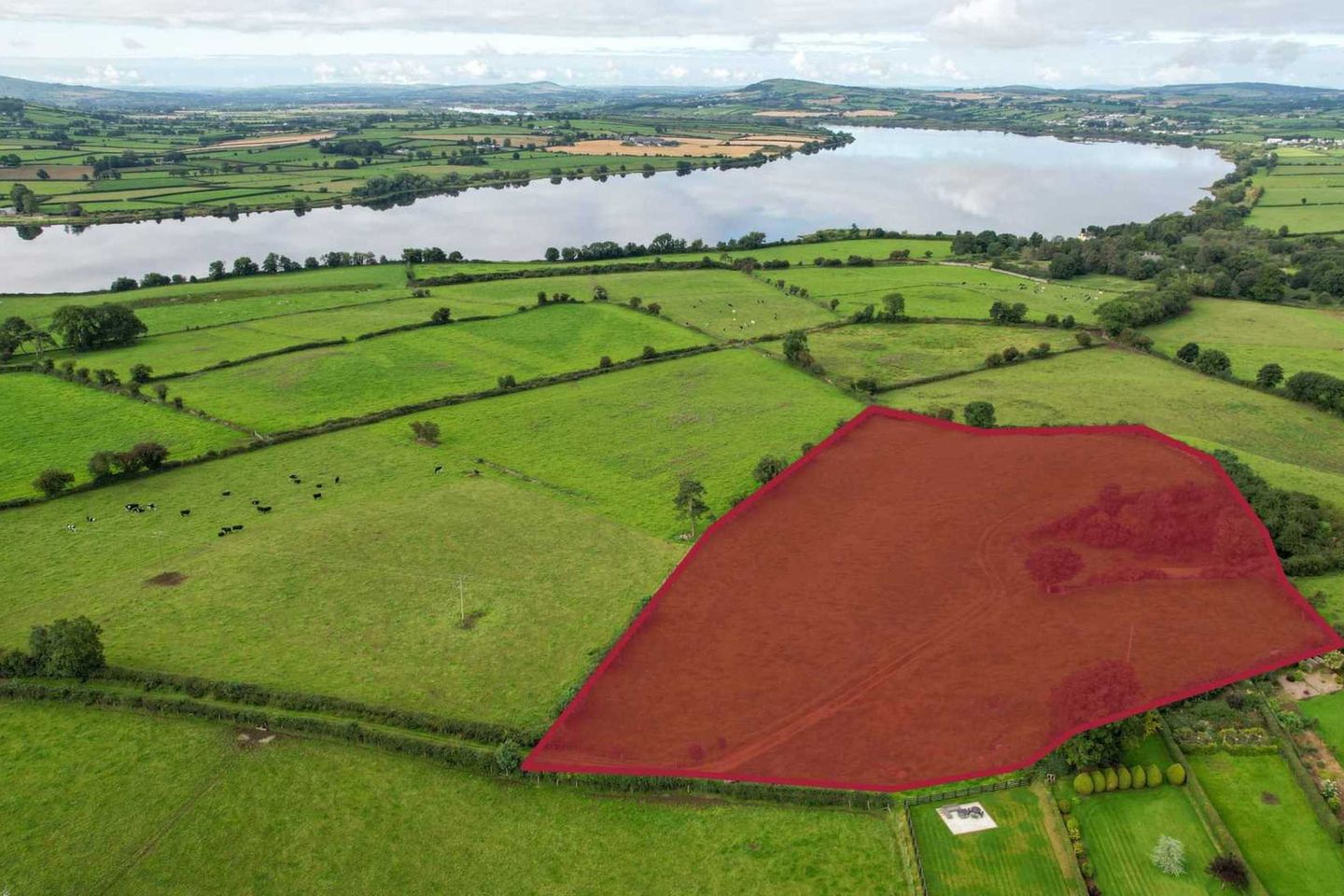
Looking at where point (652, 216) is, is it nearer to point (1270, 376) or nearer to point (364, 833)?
point (1270, 376)

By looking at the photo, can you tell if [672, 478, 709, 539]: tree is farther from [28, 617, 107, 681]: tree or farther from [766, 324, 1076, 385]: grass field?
[28, 617, 107, 681]: tree

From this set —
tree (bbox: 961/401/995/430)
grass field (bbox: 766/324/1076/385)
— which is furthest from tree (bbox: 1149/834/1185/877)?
grass field (bbox: 766/324/1076/385)

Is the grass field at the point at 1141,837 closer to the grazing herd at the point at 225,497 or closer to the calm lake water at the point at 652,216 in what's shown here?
the grazing herd at the point at 225,497

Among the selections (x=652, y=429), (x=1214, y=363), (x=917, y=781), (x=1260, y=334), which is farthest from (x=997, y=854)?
(x=1260, y=334)

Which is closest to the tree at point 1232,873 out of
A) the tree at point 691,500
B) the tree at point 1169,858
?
the tree at point 1169,858

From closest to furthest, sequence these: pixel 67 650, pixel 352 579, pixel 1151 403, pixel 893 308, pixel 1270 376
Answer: pixel 67 650 → pixel 352 579 → pixel 1151 403 → pixel 1270 376 → pixel 893 308

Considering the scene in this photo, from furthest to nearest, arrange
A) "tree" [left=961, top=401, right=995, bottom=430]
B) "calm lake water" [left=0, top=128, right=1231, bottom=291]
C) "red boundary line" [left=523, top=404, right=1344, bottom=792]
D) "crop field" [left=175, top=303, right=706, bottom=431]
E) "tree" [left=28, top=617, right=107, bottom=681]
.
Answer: "calm lake water" [left=0, top=128, right=1231, bottom=291] < "crop field" [left=175, top=303, right=706, bottom=431] < "tree" [left=961, top=401, right=995, bottom=430] < "tree" [left=28, top=617, right=107, bottom=681] < "red boundary line" [left=523, top=404, right=1344, bottom=792]
